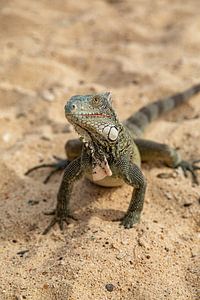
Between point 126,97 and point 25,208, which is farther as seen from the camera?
point 126,97

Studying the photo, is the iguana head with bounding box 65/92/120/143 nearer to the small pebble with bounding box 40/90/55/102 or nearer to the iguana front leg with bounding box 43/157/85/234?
the iguana front leg with bounding box 43/157/85/234

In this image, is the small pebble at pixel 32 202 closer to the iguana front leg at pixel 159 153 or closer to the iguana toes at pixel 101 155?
the iguana toes at pixel 101 155

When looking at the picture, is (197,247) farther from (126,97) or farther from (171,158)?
(126,97)

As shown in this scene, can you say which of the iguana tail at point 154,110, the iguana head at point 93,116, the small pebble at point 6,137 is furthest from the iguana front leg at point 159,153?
the small pebble at point 6,137

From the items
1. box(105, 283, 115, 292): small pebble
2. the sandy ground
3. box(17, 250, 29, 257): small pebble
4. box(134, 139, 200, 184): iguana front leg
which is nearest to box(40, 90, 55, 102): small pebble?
the sandy ground

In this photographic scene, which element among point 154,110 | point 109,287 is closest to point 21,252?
point 109,287

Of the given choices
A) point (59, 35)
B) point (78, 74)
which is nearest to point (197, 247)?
point (78, 74)
